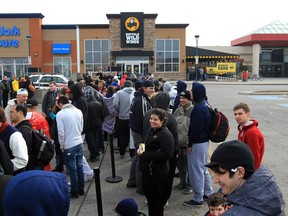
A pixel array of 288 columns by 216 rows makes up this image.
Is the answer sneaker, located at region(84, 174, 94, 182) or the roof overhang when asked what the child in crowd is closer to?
sneaker, located at region(84, 174, 94, 182)

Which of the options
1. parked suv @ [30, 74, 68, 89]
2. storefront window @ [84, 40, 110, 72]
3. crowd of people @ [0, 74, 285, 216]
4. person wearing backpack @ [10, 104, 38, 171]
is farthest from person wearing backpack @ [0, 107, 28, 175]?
storefront window @ [84, 40, 110, 72]

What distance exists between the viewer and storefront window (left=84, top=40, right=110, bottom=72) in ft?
145

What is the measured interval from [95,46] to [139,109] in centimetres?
3972

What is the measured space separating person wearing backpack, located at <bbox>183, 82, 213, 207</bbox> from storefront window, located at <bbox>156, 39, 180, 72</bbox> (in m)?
40.3

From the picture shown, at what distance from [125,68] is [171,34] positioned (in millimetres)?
8232

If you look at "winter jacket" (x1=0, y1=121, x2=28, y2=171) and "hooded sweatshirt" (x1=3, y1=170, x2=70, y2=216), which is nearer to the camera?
"hooded sweatshirt" (x1=3, y1=170, x2=70, y2=216)

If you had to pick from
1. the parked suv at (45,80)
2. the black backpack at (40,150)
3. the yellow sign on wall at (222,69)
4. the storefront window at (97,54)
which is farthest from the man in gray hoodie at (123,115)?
the yellow sign on wall at (222,69)

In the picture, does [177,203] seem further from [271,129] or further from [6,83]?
[6,83]

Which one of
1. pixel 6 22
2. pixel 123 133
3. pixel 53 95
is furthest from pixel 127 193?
pixel 6 22

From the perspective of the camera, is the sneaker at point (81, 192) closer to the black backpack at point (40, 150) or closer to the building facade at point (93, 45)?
the black backpack at point (40, 150)

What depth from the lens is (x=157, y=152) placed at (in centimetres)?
428

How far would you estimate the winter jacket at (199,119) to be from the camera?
4.93 meters

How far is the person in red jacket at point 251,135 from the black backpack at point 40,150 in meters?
2.62

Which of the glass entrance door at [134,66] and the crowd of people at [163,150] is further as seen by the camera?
the glass entrance door at [134,66]
